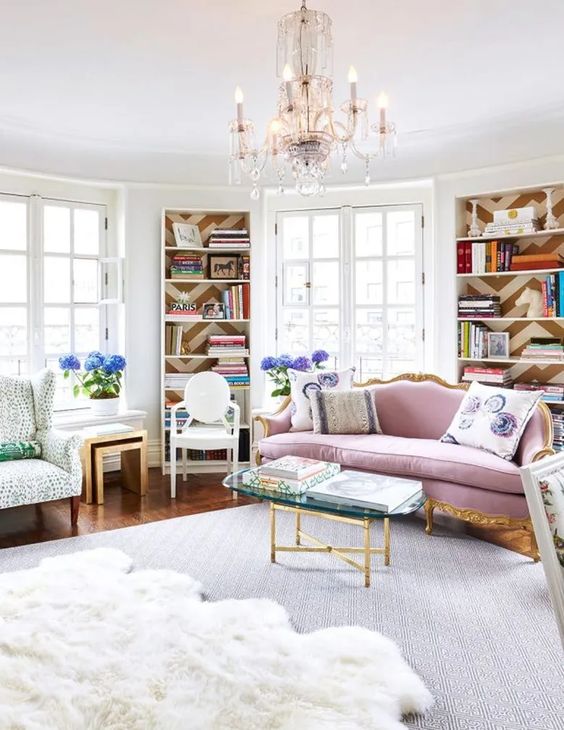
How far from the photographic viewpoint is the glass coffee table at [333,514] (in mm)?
2830

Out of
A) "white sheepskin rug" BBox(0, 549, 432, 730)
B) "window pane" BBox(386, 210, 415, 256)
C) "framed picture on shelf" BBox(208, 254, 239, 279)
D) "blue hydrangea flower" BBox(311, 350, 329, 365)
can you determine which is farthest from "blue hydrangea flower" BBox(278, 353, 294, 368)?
"white sheepskin rug" BBox(0, 549, 432, 730)

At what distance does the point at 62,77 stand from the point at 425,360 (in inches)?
139

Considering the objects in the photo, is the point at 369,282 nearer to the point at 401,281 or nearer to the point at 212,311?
the point at 401,281

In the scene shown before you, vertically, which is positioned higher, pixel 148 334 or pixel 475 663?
pixel 148 334

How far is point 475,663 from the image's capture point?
224 centimetres

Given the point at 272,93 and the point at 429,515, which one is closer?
the point at 429,515

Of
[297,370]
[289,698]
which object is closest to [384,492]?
[289,698]

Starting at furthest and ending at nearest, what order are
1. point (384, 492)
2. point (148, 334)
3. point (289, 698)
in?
point (148, 334), point (384, 492), point (289, 698)

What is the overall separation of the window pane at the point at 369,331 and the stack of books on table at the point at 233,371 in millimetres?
1051

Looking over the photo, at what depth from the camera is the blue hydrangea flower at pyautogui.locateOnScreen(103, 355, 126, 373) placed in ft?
16.1

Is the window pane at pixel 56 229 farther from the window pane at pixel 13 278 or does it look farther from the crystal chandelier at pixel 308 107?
the crystal chandelier at pixel 308 107

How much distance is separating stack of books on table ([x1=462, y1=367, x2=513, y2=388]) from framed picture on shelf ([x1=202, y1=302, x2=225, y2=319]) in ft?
7.07

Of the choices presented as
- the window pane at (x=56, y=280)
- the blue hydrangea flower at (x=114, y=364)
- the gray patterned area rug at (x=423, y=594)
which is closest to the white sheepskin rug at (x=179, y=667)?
the gray patterned area rug at (x=423, y=594)

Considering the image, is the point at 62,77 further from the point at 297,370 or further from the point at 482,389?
the point at 482,389
